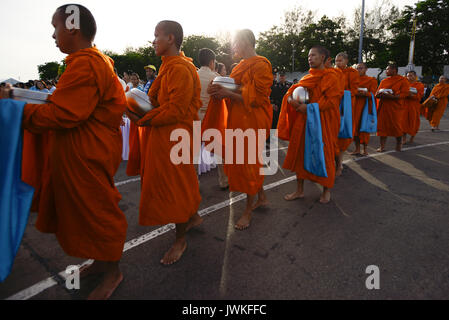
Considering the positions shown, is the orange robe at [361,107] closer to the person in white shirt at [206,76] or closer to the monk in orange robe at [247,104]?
the person in white shirt at [206,76]

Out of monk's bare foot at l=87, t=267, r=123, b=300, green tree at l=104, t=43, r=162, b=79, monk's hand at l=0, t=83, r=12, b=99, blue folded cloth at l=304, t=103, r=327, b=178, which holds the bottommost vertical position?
monk's bare foot at l=87, t=267, r=123, b=300

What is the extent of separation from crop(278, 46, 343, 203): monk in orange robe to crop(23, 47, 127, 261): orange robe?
8.10 ft

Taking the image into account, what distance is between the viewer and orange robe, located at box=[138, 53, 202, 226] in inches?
89.3

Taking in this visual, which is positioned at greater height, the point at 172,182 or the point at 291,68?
the point at 291,68

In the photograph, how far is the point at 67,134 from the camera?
193 cm

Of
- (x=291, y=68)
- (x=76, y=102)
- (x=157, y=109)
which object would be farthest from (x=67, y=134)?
(x=291, y=68)

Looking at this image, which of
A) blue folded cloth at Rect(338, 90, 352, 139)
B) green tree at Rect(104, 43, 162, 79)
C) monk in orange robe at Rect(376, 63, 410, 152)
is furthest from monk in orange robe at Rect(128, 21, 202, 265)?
green tree at Rect(104, 43, 162, 79)

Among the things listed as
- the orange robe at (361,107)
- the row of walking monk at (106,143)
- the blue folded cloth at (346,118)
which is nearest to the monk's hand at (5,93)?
the row of walking monk at (106,143)

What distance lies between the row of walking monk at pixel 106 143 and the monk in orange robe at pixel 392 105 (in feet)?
16.8

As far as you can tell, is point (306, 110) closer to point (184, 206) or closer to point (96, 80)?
point (184, 206)

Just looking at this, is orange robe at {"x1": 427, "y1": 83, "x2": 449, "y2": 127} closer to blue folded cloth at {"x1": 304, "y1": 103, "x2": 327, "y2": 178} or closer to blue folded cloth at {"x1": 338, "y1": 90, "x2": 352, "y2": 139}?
blue folded cloth at {"x1": 338, "y1": 90, "x2": 352, "y2": 139}

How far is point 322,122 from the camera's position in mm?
3697

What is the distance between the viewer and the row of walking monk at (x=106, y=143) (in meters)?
1.87
